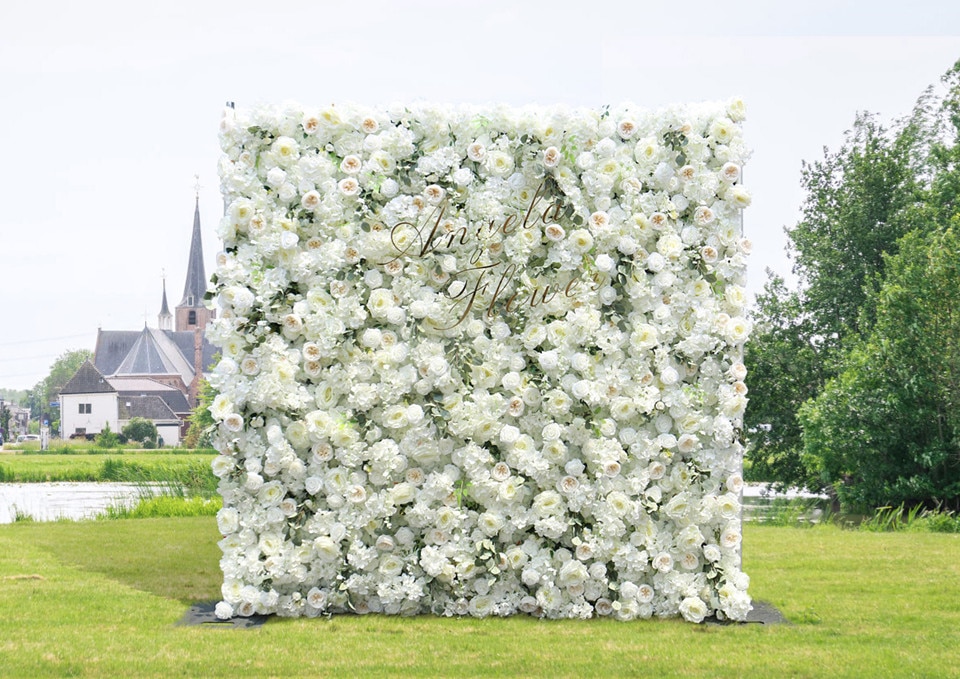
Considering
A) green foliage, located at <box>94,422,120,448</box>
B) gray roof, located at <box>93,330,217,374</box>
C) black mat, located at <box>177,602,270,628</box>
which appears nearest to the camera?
black mat, located at <box>177,602,270,628</box>

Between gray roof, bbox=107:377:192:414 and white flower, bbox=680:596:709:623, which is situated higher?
white flower, bbox=680:596:709:623

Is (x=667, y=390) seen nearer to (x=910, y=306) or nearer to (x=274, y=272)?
(x=274, y=272)

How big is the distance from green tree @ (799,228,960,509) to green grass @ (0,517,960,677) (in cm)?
692

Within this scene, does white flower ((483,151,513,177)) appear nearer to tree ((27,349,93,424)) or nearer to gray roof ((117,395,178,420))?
gray roof ((117,395,178,420))

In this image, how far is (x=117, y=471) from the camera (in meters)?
19.1

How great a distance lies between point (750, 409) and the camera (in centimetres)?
2153

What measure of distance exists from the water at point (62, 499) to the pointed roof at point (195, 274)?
20052mm

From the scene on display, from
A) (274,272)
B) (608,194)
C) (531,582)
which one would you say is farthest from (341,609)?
(608,194)

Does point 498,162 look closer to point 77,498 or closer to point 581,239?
point 581,239

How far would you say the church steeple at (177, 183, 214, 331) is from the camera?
48338 millimetres

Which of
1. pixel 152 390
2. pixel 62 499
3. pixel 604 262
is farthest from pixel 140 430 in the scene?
pixel 604 262

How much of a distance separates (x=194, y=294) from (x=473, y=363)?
57415mm

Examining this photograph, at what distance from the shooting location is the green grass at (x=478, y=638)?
15.8 feet

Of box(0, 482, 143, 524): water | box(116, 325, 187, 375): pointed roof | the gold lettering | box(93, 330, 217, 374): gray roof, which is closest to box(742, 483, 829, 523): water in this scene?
box(0, 482, 143, 524): water
